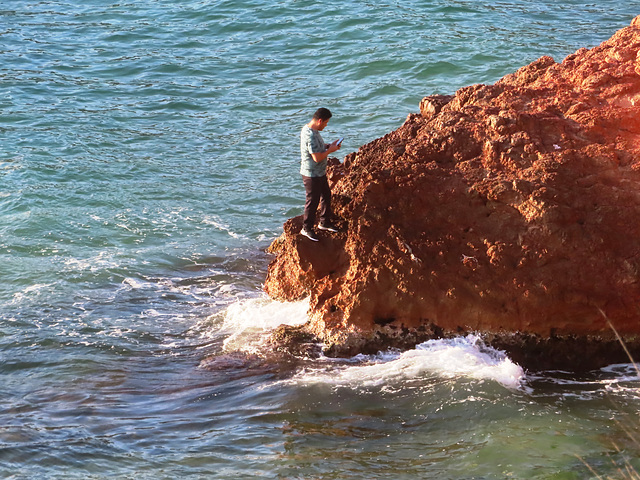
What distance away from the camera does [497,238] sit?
26.5 feet

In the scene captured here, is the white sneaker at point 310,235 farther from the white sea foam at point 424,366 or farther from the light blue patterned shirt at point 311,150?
the white sea foam at point 424,366

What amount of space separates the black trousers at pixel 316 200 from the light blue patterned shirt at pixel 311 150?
64 mm

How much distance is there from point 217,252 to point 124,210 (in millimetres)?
2353

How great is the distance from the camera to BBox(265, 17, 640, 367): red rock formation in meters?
7.89

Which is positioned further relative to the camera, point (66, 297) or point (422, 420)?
point (66, 297)

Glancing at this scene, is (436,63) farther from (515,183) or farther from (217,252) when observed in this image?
(515,183)

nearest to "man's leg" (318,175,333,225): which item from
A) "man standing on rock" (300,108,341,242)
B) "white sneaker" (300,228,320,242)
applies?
"man standing on rock" (300,108,341,242)

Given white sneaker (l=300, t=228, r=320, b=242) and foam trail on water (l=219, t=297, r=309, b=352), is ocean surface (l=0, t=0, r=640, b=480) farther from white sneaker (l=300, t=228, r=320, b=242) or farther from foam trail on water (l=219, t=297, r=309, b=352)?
white sneaker (l=300, t=228, r=320, b=242)

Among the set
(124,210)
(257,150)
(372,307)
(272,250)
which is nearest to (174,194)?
(124,210)

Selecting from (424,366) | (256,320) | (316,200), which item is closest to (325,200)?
(316,200)

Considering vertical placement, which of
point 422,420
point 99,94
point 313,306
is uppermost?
point 99,94

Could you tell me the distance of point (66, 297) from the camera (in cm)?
1085

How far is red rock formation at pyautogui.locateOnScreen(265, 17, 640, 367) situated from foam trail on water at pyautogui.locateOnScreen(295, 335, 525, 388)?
137 millimetres

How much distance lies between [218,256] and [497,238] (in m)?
5.05
